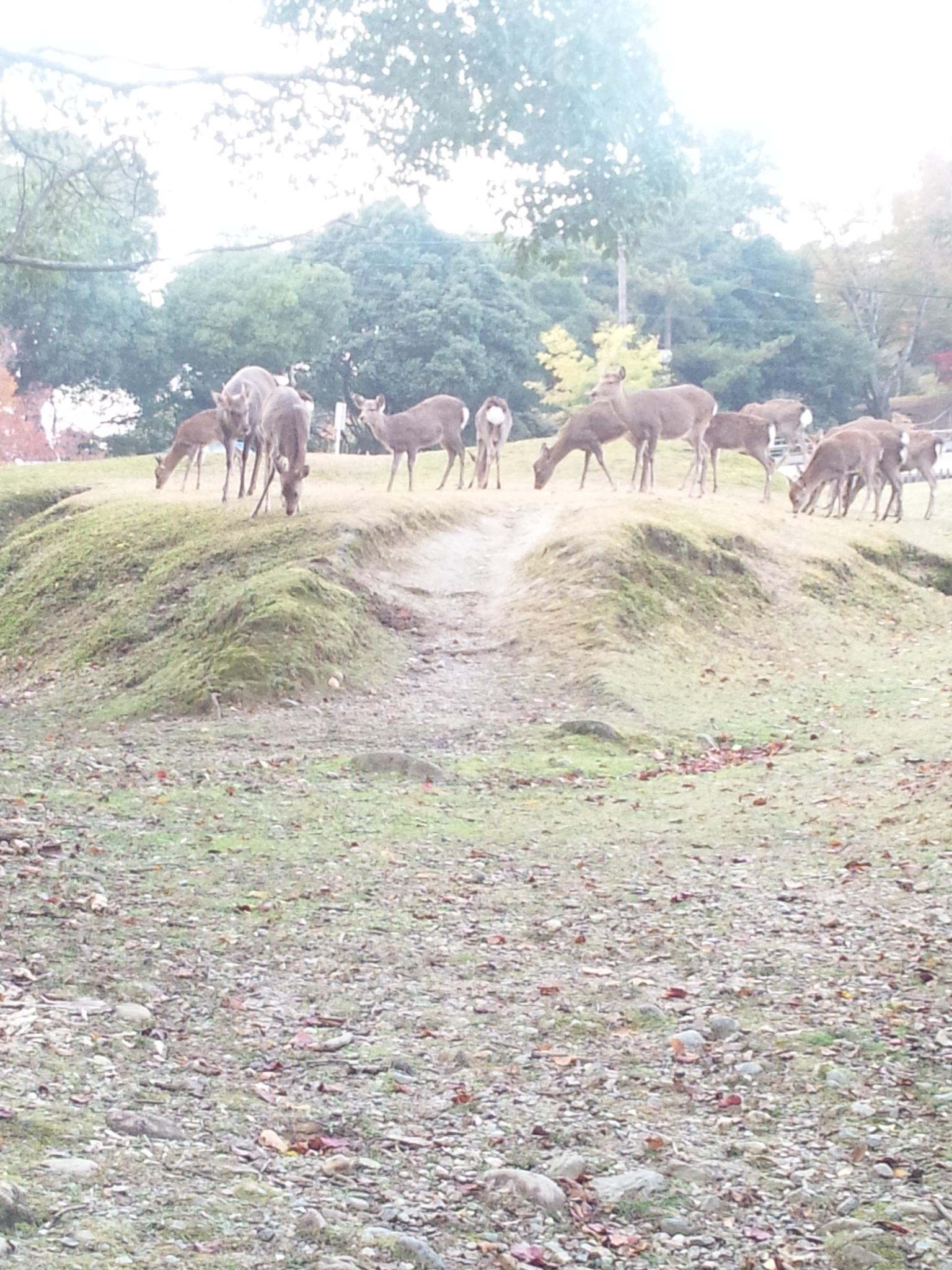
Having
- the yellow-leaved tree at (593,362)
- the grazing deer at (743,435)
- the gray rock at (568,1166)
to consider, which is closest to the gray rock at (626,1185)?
the gray rock at (568,1166)

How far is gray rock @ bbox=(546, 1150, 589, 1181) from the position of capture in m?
3.49

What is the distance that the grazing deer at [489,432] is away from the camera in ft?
71.7

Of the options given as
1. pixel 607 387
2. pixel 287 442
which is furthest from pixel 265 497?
pixel 607 387

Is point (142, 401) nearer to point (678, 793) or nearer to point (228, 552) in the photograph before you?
point (228, 552)

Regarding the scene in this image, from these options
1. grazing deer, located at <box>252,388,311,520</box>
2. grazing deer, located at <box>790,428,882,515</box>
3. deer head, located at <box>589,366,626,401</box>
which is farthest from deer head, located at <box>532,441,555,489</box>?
grazing deer, located at <box>252,388,311,520</box>

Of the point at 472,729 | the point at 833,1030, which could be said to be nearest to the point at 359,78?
the point at 472,729

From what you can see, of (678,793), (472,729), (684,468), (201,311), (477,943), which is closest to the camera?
→ (477,943)

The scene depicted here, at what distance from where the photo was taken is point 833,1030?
4.52m

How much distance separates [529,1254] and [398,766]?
19.0 ft

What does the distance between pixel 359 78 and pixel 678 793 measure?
16.3 ft

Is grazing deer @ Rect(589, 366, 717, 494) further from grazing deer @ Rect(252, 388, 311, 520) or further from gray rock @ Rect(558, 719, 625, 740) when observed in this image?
gray rock @ Rect(558, 719, 625, 740)

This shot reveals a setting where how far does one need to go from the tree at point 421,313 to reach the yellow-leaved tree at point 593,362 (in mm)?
1858

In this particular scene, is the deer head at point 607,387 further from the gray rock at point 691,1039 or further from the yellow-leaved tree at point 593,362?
the yellow-leaved tree at point 593,362

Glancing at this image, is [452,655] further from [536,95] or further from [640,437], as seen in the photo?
[640,437]
